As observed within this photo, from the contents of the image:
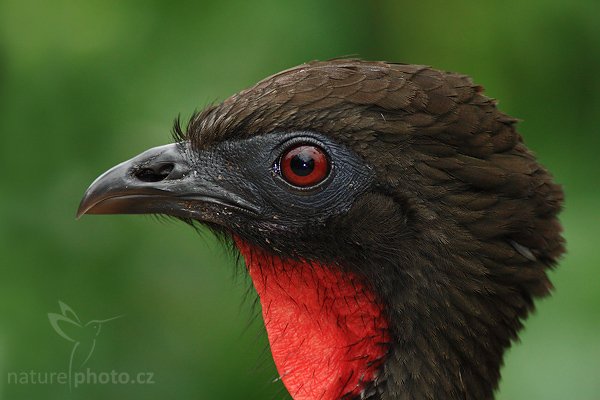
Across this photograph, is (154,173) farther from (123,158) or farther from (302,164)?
(123,158)

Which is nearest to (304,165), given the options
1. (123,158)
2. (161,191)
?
(161,191)

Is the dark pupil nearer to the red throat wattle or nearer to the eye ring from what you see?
the eye ring

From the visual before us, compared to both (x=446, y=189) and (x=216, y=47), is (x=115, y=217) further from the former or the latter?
(x=446, y=189)

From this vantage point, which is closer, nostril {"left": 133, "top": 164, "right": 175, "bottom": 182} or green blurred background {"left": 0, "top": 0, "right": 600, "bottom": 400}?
nostril {"left": 133, "top": 164, "right": 175, "bottom": 182}

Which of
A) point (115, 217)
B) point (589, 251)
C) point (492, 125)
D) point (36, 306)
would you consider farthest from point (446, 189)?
point (36, 306)

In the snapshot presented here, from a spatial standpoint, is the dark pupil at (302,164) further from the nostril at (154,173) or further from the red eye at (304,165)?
the nostril at (154,173)

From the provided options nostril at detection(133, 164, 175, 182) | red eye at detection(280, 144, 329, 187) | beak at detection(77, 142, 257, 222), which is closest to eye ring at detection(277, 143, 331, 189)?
red eye at detection(280, 144, 329, 187)

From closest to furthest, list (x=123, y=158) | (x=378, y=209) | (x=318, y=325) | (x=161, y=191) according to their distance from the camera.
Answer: (x=378, y=209) → (x=161, y=191) → (x=318, y=325) → (x=123, y=158)
